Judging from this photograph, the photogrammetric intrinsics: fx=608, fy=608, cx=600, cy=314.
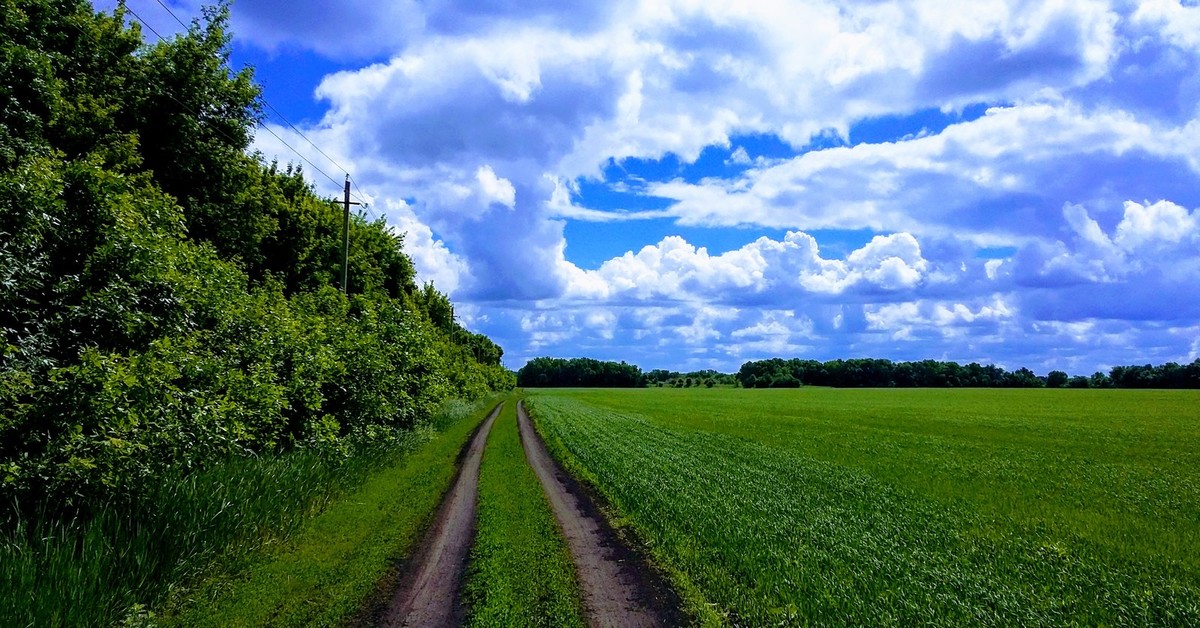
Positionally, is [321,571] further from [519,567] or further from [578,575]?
[578,575]

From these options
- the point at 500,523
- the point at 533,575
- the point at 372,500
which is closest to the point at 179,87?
the point at 372,500

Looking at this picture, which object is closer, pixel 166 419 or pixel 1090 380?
pixel 166 419

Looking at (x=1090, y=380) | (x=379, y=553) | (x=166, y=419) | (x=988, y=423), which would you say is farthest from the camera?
(x=1090, y=380)

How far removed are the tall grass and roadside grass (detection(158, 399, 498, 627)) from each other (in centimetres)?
34

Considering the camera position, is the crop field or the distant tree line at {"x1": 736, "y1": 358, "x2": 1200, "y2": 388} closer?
the crop field

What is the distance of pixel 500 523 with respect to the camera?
459 inches

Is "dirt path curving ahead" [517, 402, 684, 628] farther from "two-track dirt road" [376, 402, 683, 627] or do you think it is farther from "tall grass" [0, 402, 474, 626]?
"tall grass" [0, 402, 474, 626]

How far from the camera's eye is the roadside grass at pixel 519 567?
23.6 feet

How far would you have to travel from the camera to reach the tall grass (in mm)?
5992

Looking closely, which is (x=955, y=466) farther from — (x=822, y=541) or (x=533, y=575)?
(x=533, y=575)

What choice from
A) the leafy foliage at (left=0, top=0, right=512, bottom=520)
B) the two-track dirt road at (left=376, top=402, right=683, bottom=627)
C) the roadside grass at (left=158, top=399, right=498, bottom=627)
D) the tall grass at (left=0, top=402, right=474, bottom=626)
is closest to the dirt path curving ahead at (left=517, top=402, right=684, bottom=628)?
the two-track dirt road at (left=376, top=402, right=683, bottom=627)

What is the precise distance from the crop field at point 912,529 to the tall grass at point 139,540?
6.41m

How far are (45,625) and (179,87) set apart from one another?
99.7 feet

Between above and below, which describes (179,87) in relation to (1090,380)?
above
